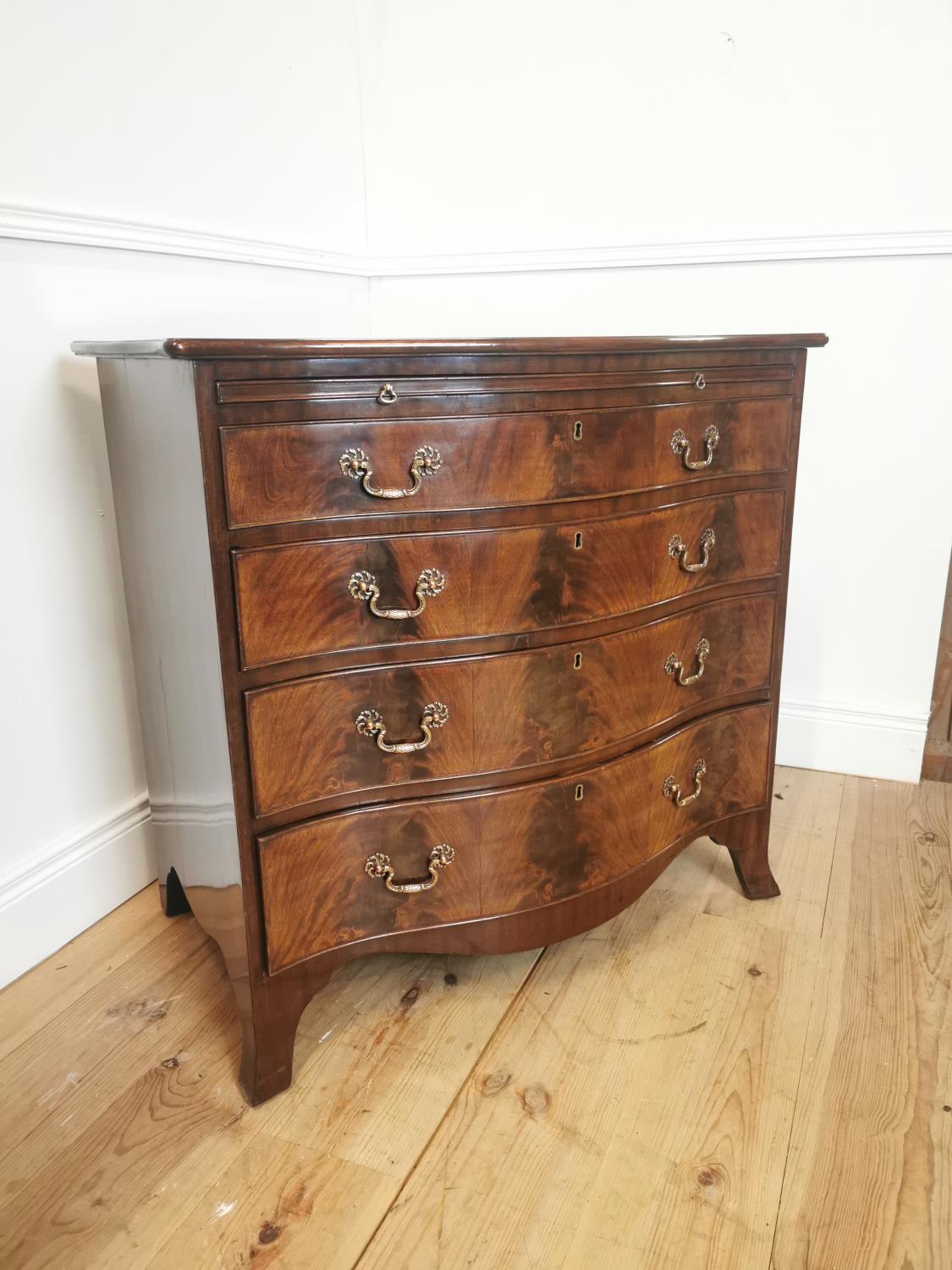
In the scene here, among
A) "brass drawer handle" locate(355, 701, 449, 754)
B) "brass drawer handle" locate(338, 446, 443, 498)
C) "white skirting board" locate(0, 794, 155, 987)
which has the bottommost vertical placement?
"white skirting board" locate(0, 794, 155, 987)

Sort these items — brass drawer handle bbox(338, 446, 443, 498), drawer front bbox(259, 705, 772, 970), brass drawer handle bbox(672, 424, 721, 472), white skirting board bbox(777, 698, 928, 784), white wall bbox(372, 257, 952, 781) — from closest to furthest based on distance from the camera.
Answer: brass drawer handle bbox(338, 446, 443, 498) → drawer front bbox(259, 705, 772, 970) → brass drawer handle bbox(672, 424, 721, 472) → white wall bbox(372, 257, 952, 781) → white skirting board bbox(777, 698, 928, 784)

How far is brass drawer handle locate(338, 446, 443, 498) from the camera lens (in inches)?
45.3

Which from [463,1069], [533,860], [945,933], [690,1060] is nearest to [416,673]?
[533,860]

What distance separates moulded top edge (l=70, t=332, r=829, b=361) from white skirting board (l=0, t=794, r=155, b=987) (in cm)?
79

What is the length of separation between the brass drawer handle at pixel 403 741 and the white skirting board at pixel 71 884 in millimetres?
675

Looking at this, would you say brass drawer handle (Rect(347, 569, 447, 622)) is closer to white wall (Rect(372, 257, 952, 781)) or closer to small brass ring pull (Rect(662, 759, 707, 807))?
small brass ring pull (Rect(662, 759, 707, 807))

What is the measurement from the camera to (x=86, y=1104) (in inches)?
50.4

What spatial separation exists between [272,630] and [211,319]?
868 millimetres

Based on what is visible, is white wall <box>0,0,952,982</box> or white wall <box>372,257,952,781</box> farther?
white wall <box>372,257,952,781</box>

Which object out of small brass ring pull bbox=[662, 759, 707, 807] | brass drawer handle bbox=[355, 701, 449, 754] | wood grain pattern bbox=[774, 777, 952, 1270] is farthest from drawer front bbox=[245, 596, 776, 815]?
wood grain pattern bbox=[774, 777, 952, 1270]

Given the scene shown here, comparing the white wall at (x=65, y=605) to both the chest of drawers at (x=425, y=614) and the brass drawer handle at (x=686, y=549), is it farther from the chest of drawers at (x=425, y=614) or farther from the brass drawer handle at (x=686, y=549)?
the brass drawer handle at (x=686, y=549)

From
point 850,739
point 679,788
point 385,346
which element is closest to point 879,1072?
point 679,788

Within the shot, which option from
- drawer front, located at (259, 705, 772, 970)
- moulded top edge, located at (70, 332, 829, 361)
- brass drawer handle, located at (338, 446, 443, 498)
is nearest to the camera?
moulded top edge, located at (70, 332, 829, 361)

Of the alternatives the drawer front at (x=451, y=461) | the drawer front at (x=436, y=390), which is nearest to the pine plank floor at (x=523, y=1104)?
the drawer front at (x=451, y=461)
